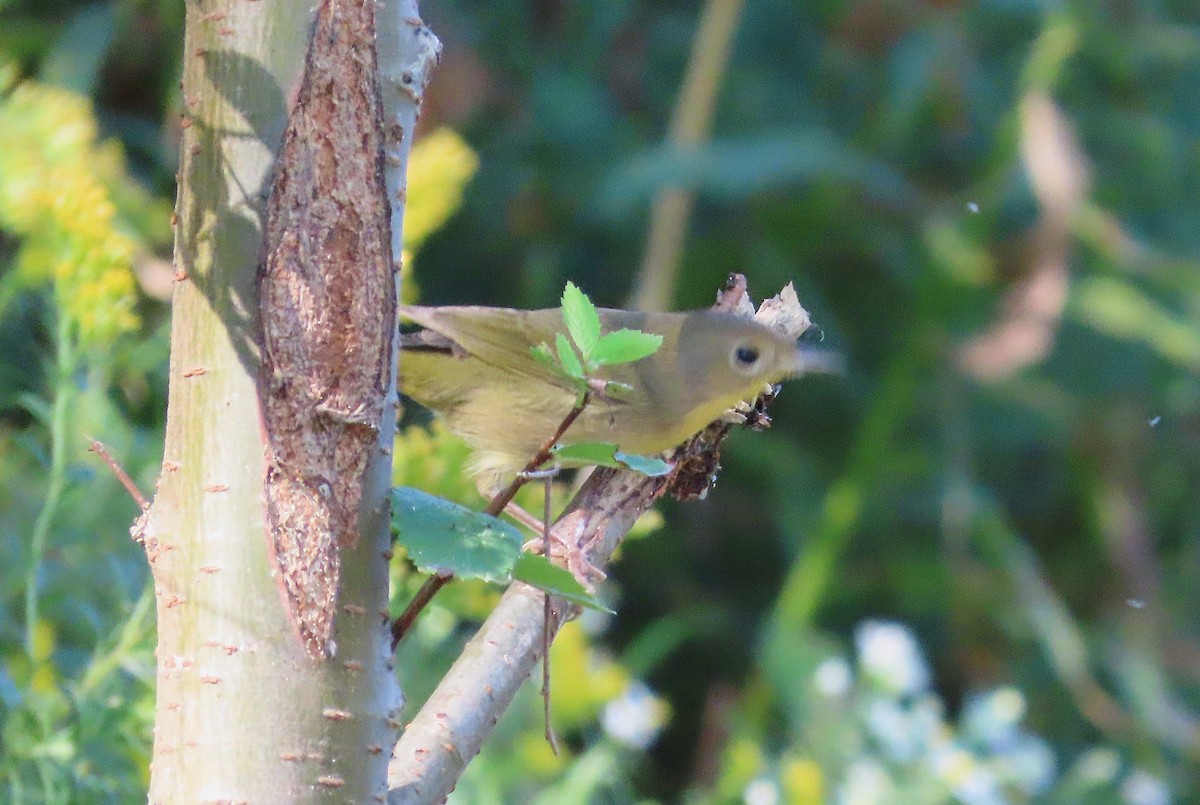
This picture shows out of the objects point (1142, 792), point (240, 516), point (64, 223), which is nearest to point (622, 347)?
point (240, 516)

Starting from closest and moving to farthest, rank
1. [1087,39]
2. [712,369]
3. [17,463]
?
[712,369], [17,463], [1087,39]

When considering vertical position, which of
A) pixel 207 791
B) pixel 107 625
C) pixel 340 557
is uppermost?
pixel 107 625

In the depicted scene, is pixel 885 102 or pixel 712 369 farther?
pixel 885 102

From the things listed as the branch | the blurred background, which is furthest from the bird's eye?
the blurred background

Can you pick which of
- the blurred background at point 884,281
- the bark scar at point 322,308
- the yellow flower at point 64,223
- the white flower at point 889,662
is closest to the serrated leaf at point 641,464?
the bark scar at point 322,308

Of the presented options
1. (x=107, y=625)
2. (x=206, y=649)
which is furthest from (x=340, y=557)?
(x=107, y=625)

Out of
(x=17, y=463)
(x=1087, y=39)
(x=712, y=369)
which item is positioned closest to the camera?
(x=712, y=369)

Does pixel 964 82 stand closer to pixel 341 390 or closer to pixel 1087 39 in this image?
pixel 1087 39
